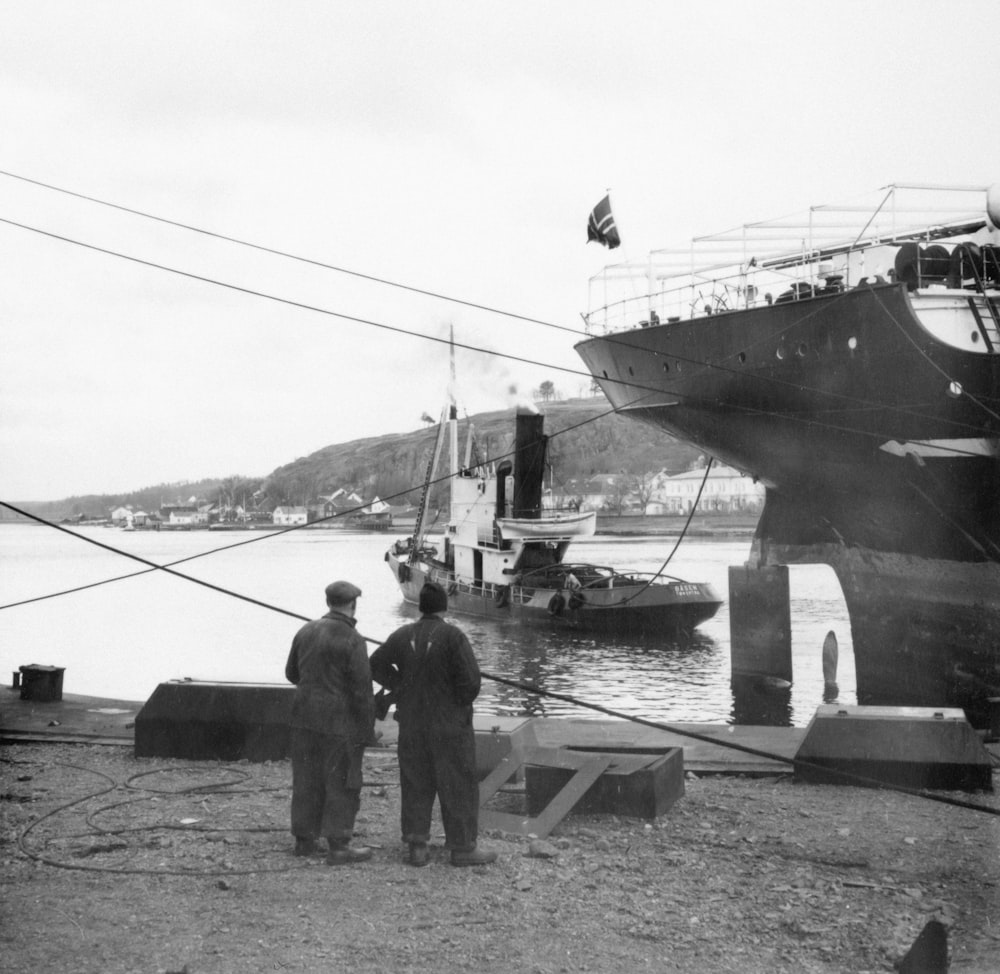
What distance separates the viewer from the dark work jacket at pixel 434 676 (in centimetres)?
537

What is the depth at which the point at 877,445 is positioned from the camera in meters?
16.8

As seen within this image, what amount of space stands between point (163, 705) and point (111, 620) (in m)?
34.9

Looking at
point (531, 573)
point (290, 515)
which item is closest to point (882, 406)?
point (531, 573)

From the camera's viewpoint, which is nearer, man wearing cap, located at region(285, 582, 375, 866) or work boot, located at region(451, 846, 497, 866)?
work boot, located at region(451, 846, 497, 866)

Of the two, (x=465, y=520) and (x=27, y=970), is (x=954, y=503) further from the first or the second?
(x=465, y=520)

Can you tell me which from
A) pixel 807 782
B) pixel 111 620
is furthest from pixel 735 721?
pixel 111 620

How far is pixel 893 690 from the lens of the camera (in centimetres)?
1850

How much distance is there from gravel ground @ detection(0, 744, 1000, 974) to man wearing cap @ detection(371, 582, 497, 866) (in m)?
0.18

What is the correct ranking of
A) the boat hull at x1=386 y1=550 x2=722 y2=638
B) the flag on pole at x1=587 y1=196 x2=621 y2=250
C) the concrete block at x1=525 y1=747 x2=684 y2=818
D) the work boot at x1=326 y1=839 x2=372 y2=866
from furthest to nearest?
the boat hull at x1=386 y1=550 x2=722 y2=638, the flag on pole at x1=587 y1=196 x2=621 y2=250, the concrete block at x1=525 y1=747 x2=684 y2=818, the work boot at x1=326 y1=839 x2=372 y2=866

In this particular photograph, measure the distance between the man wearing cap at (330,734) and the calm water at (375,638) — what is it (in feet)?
7.06

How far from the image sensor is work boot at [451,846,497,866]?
17.3ft

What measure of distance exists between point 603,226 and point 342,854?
14766mm

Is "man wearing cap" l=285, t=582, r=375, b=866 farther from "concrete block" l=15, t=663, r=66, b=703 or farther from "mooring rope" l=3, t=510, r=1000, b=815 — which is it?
"concrete block" l=15, t=663, r=66, b=703

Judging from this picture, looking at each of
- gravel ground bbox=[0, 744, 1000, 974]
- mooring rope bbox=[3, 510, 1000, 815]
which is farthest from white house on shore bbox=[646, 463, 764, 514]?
gravel ground bbox=[0, 744, 1000, 974]
